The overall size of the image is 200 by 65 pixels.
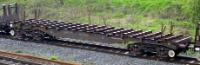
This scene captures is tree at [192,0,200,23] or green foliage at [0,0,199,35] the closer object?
tree at [192,0,200,23]

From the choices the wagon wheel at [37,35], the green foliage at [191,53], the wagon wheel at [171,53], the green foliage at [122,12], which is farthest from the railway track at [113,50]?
the green foliage at [122,12]

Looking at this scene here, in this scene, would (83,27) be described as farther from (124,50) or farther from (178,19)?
(178,19)

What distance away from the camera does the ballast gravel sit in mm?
13906

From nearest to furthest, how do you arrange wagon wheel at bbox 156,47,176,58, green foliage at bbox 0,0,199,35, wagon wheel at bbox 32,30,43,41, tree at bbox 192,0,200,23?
wagon wheel at bbox 156,47,176,58
wagon wheel at bbox 32,30,43,41
tree at bbox 192,0,200,23
green foliage at bbox 0,0,199,35

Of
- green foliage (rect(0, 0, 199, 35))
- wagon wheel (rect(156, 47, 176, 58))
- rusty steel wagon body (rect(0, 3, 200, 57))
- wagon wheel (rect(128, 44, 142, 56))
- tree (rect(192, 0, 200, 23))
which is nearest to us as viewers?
wagon wheel (rect(156, 47, 176, 58))

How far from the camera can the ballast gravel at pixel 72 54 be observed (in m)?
13.9

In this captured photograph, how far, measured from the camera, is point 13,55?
47.2 ft

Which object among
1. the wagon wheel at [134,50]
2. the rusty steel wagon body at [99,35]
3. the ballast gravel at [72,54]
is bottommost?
the ballast gravel at [72,54]

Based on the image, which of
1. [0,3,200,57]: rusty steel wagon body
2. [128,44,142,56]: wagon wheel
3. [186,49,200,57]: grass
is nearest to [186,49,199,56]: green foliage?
[186,49,200,57]: grass

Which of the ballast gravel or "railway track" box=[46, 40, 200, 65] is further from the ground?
"railway track" box=[46, 40, 200, 65]

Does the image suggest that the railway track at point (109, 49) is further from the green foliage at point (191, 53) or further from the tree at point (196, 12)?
the tree at point (196, 12)

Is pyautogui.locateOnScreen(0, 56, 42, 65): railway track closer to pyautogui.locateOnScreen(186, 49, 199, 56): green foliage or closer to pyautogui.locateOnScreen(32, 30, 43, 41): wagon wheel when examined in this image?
pyautogui.locateOnScreen(32, 30, 43, 41): wagon wheel

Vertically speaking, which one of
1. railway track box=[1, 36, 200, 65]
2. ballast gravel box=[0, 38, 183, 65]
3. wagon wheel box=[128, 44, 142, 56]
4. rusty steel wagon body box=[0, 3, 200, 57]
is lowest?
ballast gravel box=[0, 38, 183, 65]

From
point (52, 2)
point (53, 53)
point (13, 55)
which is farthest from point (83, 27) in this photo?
point (52, 2)
